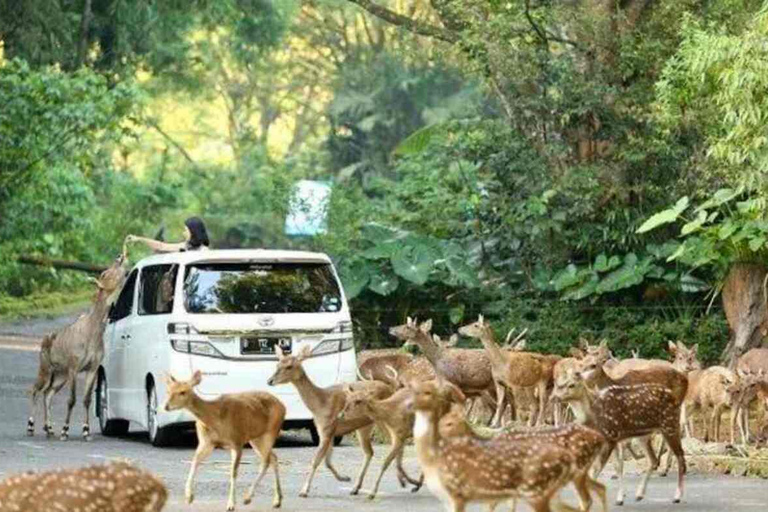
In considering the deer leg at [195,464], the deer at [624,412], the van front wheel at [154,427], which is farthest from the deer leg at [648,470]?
the van front wheel at [154,427]

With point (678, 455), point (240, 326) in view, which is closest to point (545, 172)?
point (240, 326)

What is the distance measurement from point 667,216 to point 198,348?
9246 millimetres

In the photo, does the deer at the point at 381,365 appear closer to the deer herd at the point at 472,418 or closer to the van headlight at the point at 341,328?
the deer herd at the point at 472,418

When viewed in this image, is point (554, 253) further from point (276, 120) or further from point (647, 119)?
point (276, 120)

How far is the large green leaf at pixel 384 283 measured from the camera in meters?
31.6

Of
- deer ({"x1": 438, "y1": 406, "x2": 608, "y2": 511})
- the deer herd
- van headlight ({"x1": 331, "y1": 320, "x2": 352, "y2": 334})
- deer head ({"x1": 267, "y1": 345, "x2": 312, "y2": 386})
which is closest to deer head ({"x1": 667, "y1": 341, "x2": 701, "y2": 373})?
the deer herd

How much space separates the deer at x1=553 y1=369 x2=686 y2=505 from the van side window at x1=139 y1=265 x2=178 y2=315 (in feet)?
20.6

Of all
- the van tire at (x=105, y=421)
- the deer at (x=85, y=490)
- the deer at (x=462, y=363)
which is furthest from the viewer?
the van tire at (x=105, y=421)

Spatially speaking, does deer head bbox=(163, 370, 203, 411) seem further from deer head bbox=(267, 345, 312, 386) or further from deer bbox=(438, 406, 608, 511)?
deer bbox=(438, 406, 608, 511)

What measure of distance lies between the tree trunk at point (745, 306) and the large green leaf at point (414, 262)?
483 cm

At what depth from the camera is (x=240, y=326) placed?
22.1 meters

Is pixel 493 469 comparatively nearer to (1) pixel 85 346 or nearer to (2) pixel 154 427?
(2) pixel 154 427

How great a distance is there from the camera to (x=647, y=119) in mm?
30984

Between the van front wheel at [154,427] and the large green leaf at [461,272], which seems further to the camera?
the large green leaf at [461,272]
